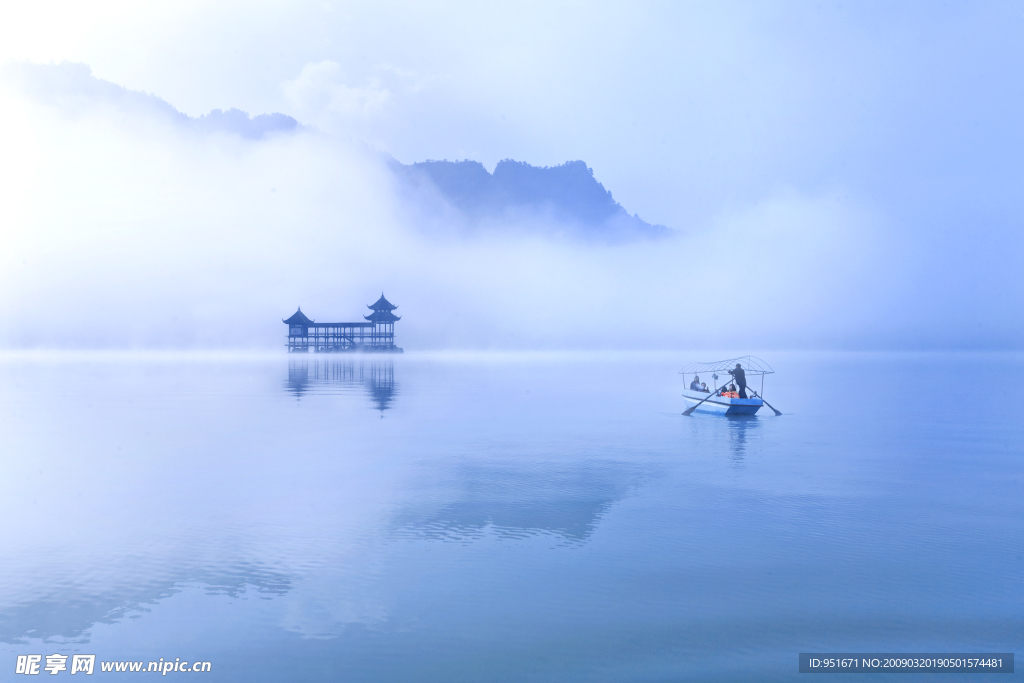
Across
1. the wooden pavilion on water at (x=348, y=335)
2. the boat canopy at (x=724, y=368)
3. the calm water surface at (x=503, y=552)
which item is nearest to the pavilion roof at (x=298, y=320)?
the wooden pavilion on water at (x=348, y=335)

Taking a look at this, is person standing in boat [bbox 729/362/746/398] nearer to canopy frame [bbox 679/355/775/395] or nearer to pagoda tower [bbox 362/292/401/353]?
canopy frame [bbox 679/355/775/395]

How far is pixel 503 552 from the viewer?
8.41 metres

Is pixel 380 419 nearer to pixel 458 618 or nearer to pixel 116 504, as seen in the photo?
pixel 116 504

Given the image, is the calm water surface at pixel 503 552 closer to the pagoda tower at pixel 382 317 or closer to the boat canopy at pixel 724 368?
the boat canopy at pixel 724 368

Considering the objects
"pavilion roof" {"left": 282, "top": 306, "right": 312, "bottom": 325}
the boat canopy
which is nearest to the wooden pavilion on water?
"pavilion roof" {"left": 282, "top": 306, "right": 312, "bottom": 325}

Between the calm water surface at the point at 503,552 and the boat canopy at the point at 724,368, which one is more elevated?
the boat canopy at the point at 724,368

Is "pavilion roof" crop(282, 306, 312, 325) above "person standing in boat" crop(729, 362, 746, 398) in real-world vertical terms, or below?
above

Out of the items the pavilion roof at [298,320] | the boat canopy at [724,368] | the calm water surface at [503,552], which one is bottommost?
the calm water surface at [503,552]

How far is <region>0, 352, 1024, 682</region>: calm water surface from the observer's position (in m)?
5.93

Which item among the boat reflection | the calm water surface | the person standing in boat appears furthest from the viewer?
the person standing in boat

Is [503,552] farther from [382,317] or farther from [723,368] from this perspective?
[382,317]

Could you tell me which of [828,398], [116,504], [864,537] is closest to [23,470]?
[116,504]

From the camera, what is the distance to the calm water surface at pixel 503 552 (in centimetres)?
593

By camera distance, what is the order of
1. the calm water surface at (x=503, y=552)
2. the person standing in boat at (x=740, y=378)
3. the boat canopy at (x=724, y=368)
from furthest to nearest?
the boat canopy at (x=724, y=368)
the person standing in boat at (x=740, y=378)
the calm water surface at (x=503, y=552)
